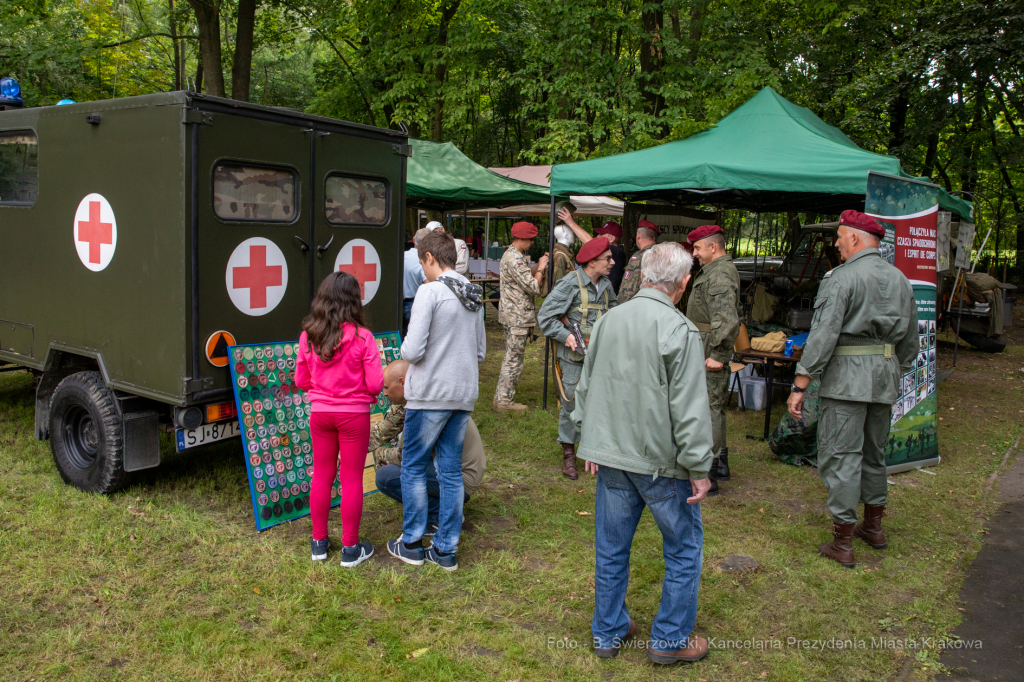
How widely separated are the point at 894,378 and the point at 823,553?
3.64ft

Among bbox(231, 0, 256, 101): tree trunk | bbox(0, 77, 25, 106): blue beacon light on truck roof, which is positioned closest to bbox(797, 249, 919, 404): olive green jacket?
bbox(0, 77, 25, 106): blue beacon light on truck roof

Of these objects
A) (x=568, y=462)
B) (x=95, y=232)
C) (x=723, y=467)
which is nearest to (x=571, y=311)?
(x=568, y=462)

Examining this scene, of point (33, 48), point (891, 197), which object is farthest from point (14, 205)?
point (33, 48)

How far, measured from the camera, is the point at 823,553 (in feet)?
14.6

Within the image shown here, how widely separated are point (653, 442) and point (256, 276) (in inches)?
107

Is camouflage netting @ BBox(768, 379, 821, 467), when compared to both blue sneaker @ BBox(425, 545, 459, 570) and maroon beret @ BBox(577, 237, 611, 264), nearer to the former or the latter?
maroon beret @ BBox(577, 237, 611, 264)

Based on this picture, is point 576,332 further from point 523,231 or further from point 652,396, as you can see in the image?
point 652,396

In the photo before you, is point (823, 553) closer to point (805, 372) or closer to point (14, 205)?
point (805, 372)

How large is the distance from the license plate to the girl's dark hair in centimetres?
128

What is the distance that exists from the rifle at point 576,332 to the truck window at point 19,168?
3.75m

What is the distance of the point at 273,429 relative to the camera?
454 cm

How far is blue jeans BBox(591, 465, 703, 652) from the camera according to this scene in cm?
303

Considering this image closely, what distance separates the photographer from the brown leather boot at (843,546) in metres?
4.32

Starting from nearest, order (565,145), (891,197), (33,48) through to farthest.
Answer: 1. (891,197)
2. (565,145)
3. (33,48)
